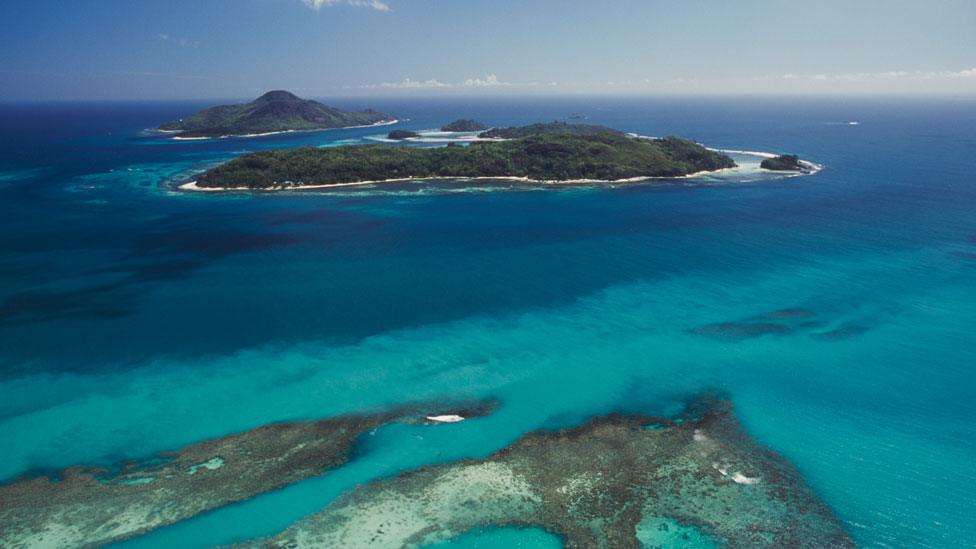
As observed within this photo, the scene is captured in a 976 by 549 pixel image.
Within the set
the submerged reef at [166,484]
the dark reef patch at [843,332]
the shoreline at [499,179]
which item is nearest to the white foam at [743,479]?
the submerged reef at [166,484]

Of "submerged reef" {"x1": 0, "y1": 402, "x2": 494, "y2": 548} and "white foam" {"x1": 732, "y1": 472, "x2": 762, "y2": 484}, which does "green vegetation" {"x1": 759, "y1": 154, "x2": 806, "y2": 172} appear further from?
"submerged reef" {"x1": 0, "y1": 402, "x2": 494, "y2": 548}

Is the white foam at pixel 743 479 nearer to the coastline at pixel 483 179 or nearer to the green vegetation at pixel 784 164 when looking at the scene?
the coastline at pixel 483 179

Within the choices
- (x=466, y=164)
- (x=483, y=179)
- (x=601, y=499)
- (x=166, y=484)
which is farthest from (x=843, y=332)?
(x=466, y=164)

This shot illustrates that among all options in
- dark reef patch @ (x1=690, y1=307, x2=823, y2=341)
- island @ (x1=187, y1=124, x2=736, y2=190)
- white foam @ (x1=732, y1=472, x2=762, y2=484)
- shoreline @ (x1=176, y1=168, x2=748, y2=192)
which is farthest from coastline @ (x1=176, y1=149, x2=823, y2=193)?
white foam @ (x1=732, y1=472, x2=762, y2=484)

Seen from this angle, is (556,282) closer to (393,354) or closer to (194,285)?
(393,354)

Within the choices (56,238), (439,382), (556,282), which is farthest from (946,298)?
(56,238)
